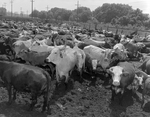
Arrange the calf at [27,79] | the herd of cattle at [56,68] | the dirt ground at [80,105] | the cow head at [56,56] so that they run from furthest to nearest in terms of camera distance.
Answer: the cow head at [56,56]
the dirt ground at [80,105]
the herd of cattle at [56,68]
the calf at [27,79]

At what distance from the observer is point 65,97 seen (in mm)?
6844

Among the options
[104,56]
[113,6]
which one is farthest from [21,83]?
[113,6]

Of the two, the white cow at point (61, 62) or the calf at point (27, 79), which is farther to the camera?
the white cow at point (61, 62)

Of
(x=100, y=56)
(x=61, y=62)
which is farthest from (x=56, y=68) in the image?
(x=100, y=56)

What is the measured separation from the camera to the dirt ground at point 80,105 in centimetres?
555

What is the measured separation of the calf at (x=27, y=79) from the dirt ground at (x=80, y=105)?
314mm

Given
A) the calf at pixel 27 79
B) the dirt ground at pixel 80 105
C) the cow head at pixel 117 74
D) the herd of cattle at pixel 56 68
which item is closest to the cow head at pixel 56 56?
the herd of cattle at pixel 56 68

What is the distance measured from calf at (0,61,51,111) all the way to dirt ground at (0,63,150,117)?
12.3 inches

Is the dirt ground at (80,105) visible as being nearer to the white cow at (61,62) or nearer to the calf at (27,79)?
→ the calf at (27,79)

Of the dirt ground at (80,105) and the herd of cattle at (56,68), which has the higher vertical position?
the herd of cattle at (56,68)

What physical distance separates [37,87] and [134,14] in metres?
63.1

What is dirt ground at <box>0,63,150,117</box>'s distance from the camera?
5555 millimetres

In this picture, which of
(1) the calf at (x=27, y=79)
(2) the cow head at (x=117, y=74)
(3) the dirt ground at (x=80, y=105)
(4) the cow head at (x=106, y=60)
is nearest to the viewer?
(1) the calf at (x=27, y=79)

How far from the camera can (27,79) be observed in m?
5.30
